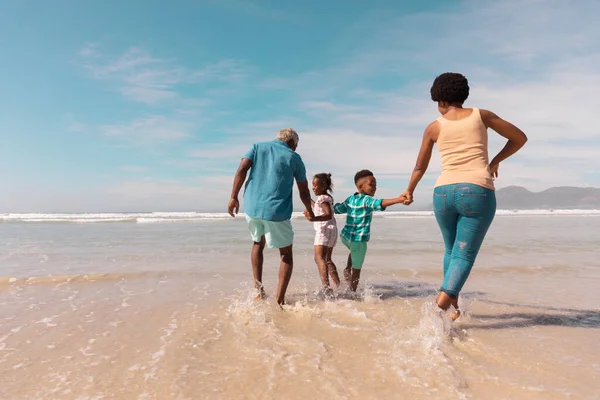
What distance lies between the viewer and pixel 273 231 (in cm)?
445

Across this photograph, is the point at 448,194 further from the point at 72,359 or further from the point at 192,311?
the point at 72,359

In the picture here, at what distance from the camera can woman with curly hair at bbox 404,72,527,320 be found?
3.22m

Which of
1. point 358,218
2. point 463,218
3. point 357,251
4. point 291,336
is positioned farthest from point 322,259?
point 463,218

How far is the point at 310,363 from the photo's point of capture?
282 cm

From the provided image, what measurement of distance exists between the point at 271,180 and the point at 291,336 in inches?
69.6

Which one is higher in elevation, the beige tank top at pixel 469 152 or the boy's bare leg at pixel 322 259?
the beige tank top at pixel 469 152

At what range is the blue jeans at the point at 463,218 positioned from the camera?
3201 millimetres

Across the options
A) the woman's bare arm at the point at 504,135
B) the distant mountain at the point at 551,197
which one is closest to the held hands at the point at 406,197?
the woman's bare arm at the point at 504,135

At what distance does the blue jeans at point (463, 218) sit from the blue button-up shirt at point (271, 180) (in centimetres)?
170

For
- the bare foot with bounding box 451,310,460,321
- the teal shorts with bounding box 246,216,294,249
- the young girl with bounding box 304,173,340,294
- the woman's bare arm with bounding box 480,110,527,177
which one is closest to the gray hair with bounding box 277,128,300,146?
the young girl with bounding box 304,173,340,294

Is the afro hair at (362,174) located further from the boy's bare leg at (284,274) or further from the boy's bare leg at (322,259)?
the boy's bare leg at (284,274)

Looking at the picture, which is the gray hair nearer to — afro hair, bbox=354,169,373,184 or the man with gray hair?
the man with gray hair

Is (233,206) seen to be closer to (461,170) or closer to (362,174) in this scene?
(362,174)

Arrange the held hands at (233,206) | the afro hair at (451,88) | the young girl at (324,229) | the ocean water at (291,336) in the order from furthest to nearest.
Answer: the young girl at (324,229), the held hands at (233,206), the afro hair at (451,88), the ocean water at (291,336)
